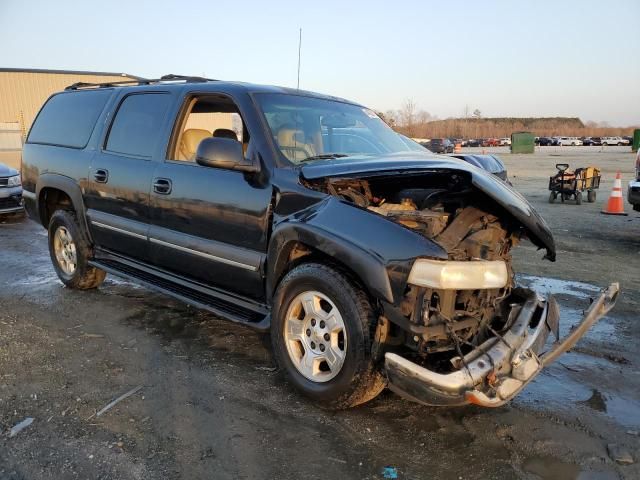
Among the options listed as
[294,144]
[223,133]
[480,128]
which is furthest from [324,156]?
[480,128]

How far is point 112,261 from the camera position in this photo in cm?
506

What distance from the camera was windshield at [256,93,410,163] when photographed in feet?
12.5

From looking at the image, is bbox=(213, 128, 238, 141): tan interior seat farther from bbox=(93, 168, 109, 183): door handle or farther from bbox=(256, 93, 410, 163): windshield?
bbox=(93, 168, 109, 183): door handle

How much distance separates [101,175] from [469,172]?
133 inches

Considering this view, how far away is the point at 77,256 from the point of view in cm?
540

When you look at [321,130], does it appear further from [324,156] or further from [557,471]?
[557,471]

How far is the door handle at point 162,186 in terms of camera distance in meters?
4.15

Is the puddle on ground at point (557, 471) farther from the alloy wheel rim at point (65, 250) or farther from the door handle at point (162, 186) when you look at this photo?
the alloy wheel rim at point (65, 250)

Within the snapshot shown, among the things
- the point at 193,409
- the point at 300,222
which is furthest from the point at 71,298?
the point at 300,222

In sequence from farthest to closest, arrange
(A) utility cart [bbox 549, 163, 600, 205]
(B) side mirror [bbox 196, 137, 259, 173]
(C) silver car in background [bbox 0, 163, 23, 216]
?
(A) utility cart [bbox 549, 163, 600, 205], (C) silver car in background [bbox 0, 163, 23, 216], (B) side mirror [bbox 196, 137, 259, 173]

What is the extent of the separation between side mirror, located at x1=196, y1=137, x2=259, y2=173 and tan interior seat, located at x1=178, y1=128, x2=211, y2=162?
704mm

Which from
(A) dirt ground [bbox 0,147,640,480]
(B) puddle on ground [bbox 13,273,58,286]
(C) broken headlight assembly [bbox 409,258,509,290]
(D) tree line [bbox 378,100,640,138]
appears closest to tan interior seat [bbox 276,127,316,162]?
(C) broken headlight assembly [bbox 409,258,509,290]

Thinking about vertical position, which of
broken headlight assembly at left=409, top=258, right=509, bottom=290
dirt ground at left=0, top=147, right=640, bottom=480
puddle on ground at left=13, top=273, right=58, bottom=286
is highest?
broken headlight assembly at left=409, top=258, right=509, bottom=290

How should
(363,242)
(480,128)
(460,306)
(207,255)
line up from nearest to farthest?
(363,242) → (460,306) → (207,255) → (480,128)
